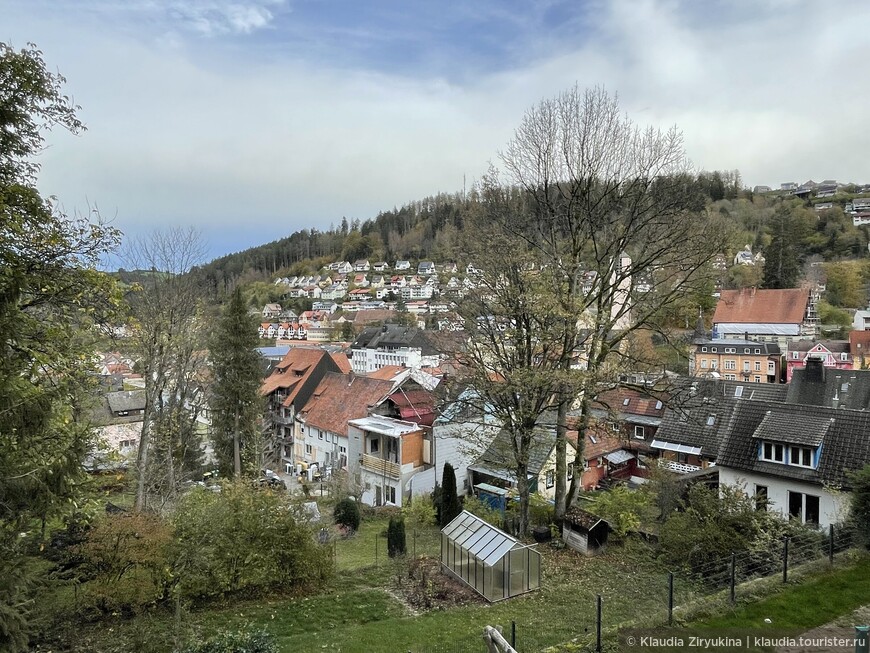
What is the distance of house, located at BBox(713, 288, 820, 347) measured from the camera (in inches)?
2630

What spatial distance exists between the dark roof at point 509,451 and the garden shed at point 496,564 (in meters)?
3.42

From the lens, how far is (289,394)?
135 feet

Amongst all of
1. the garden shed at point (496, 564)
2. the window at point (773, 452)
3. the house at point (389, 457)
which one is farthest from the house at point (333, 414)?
the window at point (773, 452)

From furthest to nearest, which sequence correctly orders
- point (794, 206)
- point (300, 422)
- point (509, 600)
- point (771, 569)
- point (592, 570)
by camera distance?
1. point (794, 206)
2. point (300, 422)
3. point (592, 570)
4. point (509, 600)
5. point (771, 569)

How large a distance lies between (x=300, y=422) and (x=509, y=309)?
27349 millimetres

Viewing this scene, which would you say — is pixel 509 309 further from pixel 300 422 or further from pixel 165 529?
pixel 300 422

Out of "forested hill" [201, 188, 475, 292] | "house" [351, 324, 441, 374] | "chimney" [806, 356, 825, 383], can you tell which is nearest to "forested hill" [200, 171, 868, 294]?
"forested hill" [201, 188, 475, 292]

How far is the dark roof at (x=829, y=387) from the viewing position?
3522cm

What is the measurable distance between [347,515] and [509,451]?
24.2ft

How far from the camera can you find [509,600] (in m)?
11.3

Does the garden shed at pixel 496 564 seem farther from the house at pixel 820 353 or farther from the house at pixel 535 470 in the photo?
the house at pixel 820 353

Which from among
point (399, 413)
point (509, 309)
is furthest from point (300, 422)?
point (509, 309)

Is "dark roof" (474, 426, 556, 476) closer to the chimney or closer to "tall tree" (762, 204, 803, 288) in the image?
the chimney

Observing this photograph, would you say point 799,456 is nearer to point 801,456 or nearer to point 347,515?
point 801,456
